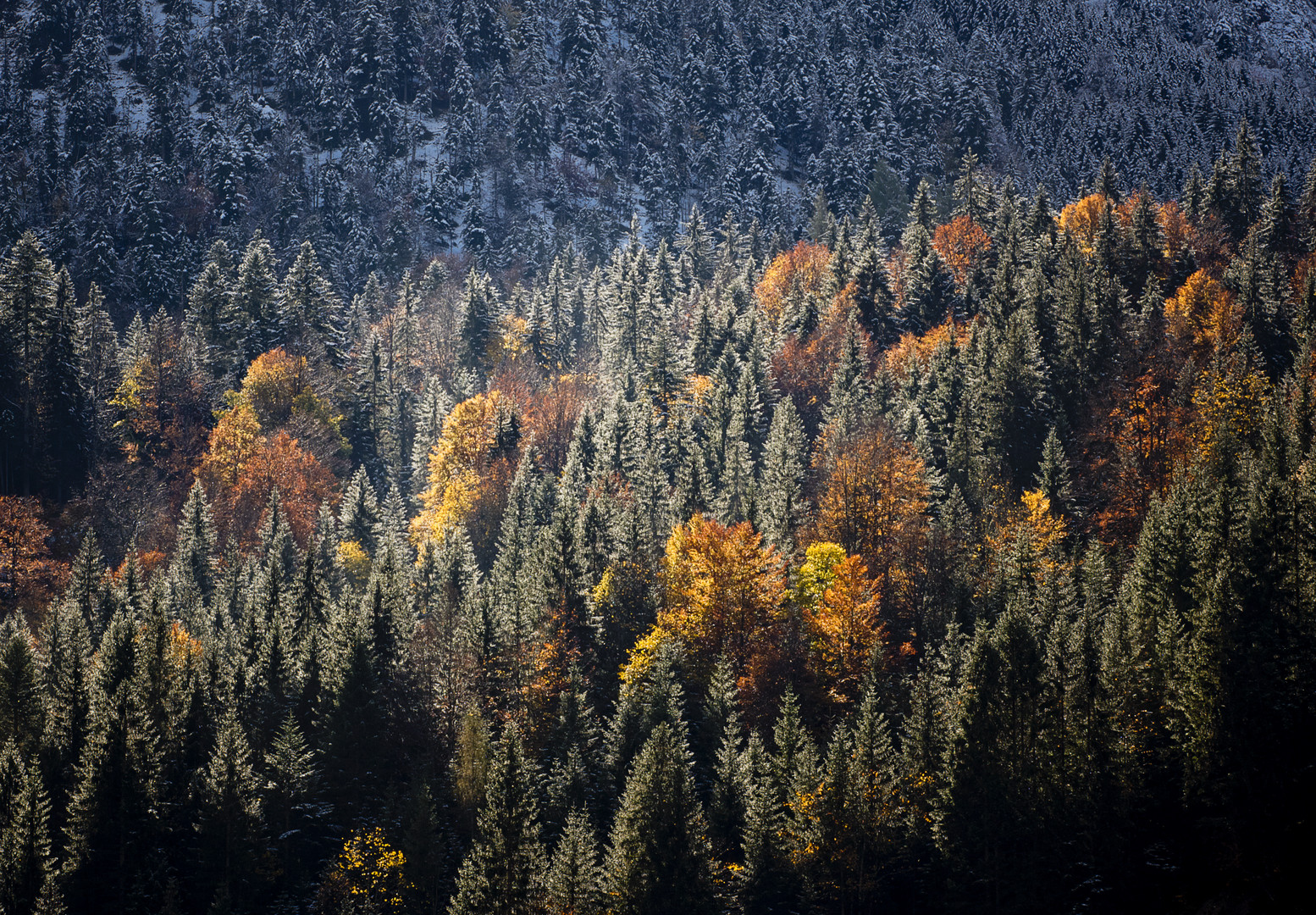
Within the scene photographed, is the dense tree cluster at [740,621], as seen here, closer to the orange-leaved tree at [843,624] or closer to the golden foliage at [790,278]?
the orange-leaved tree at [843,624]

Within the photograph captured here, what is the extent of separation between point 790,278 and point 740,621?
7035cm

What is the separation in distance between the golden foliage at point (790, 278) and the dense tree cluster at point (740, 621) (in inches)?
510

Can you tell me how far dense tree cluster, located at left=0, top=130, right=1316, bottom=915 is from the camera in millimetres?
Answer: 44875

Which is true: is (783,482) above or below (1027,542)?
above

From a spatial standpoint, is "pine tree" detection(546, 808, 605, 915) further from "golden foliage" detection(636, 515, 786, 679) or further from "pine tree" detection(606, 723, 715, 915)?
"golden foliage" detection(636, 515, 786, 679)

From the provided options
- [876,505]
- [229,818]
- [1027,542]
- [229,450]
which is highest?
[229,450]

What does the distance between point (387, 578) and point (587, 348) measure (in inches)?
2787

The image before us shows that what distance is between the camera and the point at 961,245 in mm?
110688

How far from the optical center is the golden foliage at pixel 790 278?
111m

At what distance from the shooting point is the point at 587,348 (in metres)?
127

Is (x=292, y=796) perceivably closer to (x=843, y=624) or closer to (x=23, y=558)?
(x=843, y=624)

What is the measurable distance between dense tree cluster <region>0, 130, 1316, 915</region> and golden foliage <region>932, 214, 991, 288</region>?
6.16 metres

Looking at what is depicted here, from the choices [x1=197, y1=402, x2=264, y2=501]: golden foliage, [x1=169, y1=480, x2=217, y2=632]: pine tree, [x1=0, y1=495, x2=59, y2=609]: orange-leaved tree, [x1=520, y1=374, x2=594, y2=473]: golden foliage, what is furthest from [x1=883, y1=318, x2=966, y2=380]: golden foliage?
[x1=0, y1=495, x2=59, y2=609]: orange-leaved tree

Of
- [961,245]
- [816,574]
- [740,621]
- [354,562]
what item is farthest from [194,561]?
[961,245]
